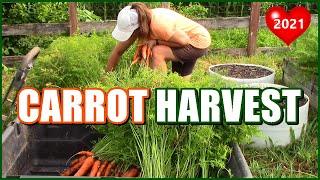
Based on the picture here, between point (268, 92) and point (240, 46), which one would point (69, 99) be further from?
point (240, 46)

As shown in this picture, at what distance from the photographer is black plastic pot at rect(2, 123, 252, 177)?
12.4ft

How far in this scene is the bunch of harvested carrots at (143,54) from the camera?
4.80 meters

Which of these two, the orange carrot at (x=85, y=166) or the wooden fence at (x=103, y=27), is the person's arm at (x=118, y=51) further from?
the wooden fence at (x=103, y=27)

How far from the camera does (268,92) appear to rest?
157 inches

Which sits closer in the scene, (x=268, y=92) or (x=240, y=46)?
(x=268, y=92)

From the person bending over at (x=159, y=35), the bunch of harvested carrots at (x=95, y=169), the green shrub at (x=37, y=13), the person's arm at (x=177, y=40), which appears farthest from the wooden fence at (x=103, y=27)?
the bunch of harvested carrots at (x=95, y=169)

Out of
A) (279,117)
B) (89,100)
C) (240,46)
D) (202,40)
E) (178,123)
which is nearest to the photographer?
(178,123)

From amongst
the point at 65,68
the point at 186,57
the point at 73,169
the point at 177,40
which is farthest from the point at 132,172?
the point at 186,57

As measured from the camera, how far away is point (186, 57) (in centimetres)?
518

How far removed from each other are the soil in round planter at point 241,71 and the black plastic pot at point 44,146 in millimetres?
2072

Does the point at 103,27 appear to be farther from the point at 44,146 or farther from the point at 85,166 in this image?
the point at 85,166

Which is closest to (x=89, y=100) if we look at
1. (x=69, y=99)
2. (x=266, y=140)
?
(x=69, y=99)

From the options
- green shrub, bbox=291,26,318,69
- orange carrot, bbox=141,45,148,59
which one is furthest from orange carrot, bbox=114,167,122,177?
green shrub, bbox=291,26,318,69

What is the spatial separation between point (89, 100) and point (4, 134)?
607mm
